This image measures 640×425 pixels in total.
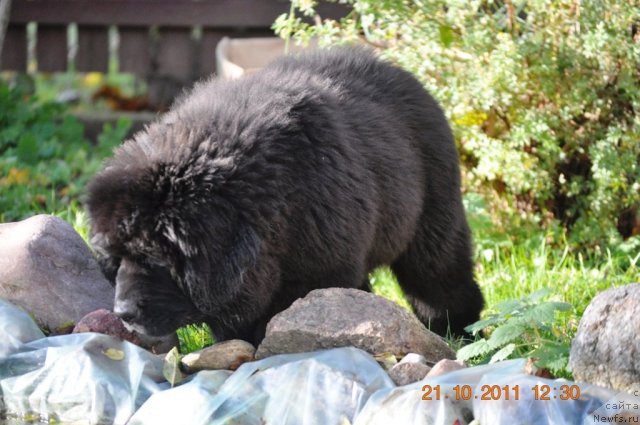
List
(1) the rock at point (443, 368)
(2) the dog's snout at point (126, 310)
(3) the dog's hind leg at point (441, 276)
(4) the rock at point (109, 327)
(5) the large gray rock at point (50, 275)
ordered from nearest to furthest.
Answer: (1) the rock at point (443, 368), (2) the dog's snout at point (126, 310), (4) the rock at point (109, 327), (5) the large gray rock at point (50, 275), (3) the dog's hind leg at point (441, 276)

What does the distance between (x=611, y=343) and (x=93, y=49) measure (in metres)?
6.27

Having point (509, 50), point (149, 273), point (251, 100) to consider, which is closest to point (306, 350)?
point (149, 273)

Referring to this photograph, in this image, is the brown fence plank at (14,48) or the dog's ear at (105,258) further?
the brown fence plank at (14,48)

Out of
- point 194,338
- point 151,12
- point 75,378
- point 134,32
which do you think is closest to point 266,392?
point 75,378

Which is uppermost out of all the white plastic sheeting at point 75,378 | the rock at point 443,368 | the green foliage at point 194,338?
the rock at point 443,368

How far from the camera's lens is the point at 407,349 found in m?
3.29

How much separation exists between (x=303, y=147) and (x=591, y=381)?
4.05ft

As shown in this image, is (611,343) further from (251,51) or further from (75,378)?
(251,51)

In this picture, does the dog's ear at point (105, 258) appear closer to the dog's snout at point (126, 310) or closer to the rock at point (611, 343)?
the dog's snout at point (126, 310)

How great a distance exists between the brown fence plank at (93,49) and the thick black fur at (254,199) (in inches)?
179

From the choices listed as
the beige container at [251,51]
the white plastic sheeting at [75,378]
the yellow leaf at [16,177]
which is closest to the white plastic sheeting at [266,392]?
the white plastic sheeting at [75,378]

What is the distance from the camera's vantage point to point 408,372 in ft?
10.1

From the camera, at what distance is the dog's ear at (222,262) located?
10.6ft

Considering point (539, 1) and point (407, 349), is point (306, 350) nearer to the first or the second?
point (407, 349)
